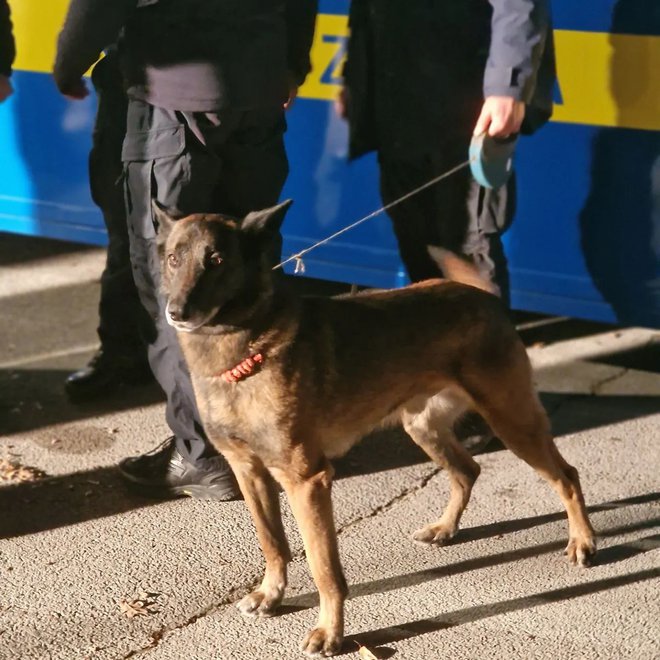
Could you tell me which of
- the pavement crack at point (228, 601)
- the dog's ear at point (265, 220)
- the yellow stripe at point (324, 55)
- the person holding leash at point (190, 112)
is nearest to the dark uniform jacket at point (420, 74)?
the person holding leash at point (190, 112)

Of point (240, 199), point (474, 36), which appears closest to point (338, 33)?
point (474, 36)

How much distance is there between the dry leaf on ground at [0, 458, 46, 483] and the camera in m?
4.47

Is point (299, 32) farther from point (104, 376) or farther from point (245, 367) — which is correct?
point (104, 376)

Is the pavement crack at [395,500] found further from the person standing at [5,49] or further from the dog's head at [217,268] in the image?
the person standing at [5,49]

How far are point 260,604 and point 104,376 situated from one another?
1.96 m

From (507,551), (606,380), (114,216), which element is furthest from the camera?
(606,380)

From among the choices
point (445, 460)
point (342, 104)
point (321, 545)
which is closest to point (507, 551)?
point (445, 460)

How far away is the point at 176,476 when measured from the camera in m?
4.34

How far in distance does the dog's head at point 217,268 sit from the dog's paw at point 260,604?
89cm

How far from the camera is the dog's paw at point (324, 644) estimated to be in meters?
3.34

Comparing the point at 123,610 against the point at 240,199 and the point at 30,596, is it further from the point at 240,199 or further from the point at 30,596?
the point at 240,199

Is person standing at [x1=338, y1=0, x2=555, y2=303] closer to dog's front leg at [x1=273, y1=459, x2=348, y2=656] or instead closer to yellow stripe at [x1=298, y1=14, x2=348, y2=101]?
yellow stripe at [x1=298, y1=14, x2=348, y2=101]

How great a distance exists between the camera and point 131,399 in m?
5.20

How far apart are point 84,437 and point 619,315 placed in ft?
7.83
